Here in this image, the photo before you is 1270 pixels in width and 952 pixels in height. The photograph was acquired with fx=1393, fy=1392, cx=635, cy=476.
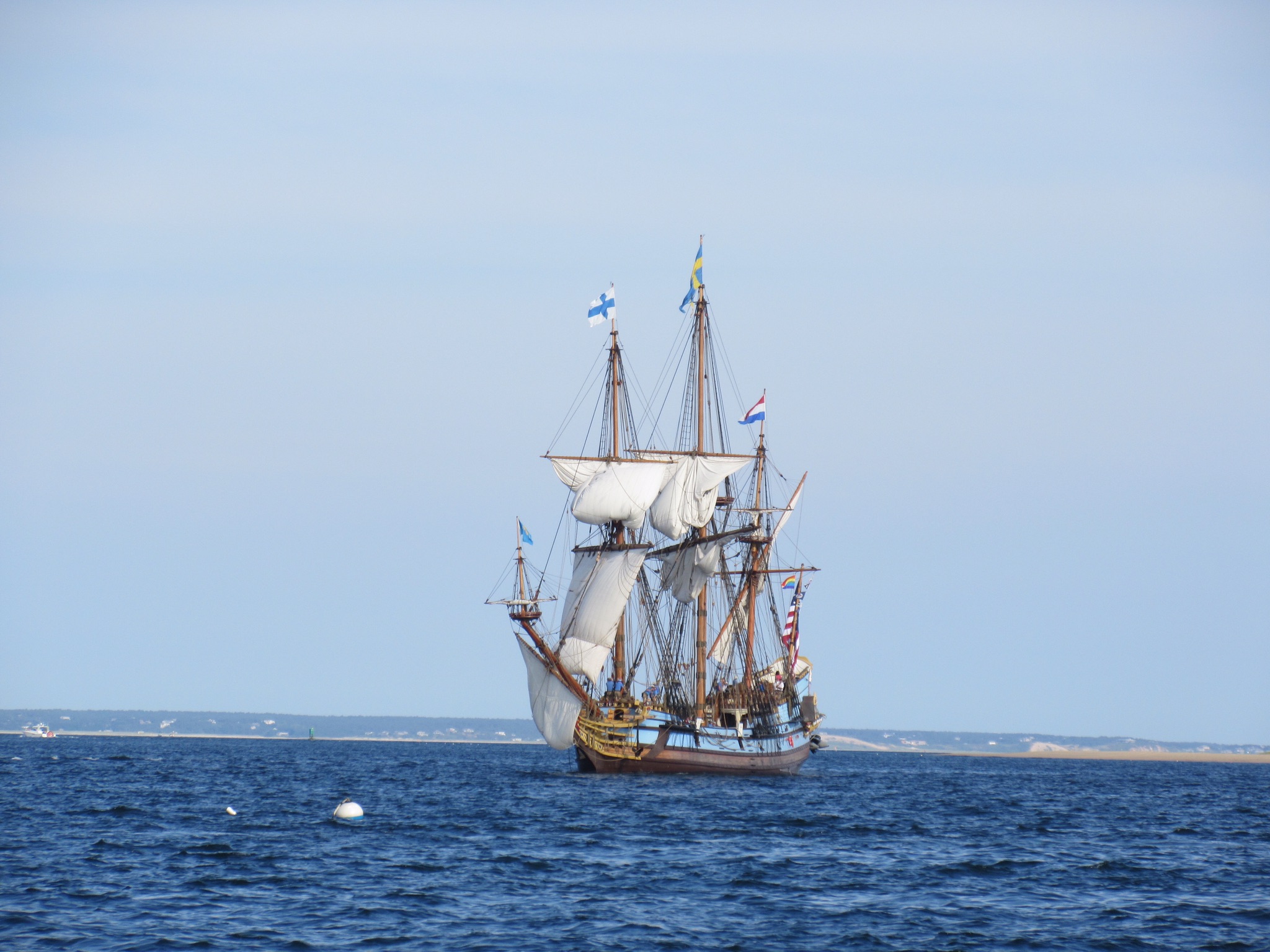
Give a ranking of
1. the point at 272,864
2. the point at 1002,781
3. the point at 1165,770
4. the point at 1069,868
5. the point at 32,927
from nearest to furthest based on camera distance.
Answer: the point at 32,927
the point at 272,864
the point at 1069,868
the point at 1002,781
the point at 1165,770

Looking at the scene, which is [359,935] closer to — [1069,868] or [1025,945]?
[1025,945]

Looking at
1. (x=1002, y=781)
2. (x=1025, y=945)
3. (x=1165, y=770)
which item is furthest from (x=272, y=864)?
(x=1165, y=770)

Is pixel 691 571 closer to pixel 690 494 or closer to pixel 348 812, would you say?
pixel 690 494

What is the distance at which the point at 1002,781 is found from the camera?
126125 millimetres

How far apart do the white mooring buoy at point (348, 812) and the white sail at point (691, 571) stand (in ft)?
145

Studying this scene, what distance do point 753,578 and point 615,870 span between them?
225ft

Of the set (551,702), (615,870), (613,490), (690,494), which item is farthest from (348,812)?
(690,494)

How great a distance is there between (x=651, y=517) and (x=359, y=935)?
66.1 m

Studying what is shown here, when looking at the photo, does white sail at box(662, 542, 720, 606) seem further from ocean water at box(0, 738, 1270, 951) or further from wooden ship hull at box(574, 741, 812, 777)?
ocean water at box(0, 738, 1270, 951)

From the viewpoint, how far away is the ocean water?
113 feet

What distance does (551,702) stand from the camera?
292 feet

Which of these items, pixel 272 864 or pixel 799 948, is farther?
pixel 272 864

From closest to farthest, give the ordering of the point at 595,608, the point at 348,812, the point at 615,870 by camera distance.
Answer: the point at 615,870
the point at 348,812
the point at 595,608

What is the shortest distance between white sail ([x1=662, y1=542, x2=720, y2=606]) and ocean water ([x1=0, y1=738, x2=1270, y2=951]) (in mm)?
20803
